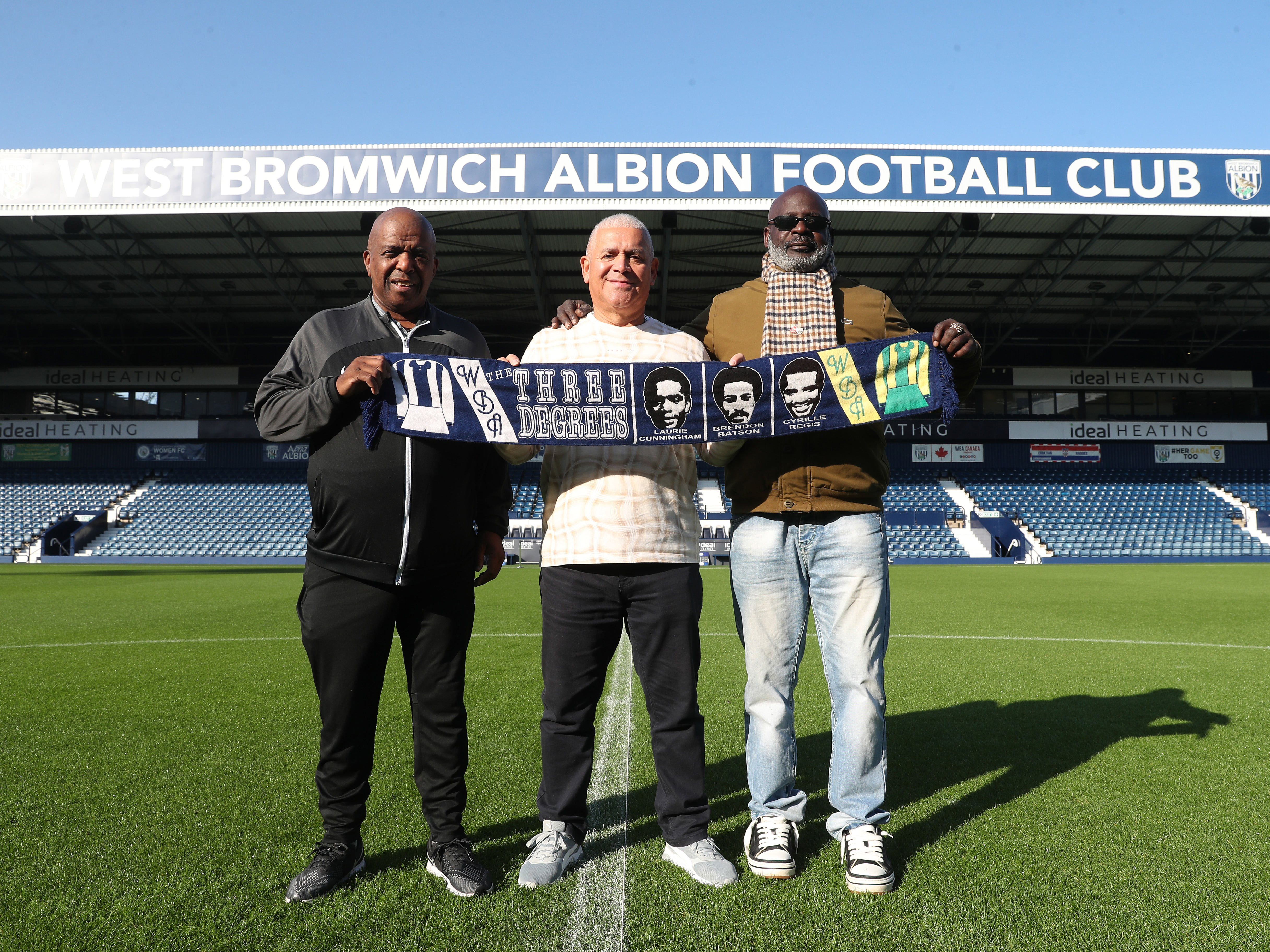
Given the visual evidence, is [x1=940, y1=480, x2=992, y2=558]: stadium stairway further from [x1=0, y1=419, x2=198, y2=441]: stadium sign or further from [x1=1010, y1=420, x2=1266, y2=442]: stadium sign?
[x1=0, y1=419, x2=198, y2=441]: stadium sign

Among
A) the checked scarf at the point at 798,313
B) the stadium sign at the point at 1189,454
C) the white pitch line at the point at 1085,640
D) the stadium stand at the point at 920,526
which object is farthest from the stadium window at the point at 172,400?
the stadium sign at the point at 1189,454

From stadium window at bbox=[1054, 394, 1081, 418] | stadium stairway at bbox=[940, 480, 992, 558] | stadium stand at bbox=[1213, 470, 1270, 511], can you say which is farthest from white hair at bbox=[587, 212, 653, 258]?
stadium window at bbox=[1054, 394, 1081, 418]

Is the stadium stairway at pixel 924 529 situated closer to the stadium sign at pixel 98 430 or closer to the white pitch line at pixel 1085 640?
the white pitch line at pixel 1085 640

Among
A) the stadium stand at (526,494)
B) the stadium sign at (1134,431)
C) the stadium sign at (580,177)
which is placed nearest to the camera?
the stadium sign at (580,177)

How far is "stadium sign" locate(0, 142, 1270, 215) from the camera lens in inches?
758

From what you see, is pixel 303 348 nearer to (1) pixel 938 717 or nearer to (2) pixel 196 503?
(1) pixel 938 717

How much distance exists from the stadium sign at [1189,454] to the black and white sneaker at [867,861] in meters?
37.2

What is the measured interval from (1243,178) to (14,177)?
31062 millimetres

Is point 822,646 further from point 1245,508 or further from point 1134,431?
point 1134,431

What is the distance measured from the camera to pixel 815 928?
6.61 feet

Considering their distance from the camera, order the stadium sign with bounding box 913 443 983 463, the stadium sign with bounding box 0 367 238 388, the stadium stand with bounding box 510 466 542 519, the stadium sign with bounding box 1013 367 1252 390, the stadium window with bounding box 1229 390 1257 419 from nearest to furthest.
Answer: the stadium stand with bounding box 510 466 542 519
the stadium sign with bounding box 0 367 238 388
the stadium sign with bounding box 913 443 983 463
the stadium sign with bounding box 1013 367 1252 390
the stadium window with bounding box 1229 390 1257 419

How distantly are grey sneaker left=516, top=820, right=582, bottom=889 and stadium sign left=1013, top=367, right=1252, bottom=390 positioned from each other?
3473 centimetres

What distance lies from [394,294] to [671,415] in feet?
3.32

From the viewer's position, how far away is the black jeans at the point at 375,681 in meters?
2.38
